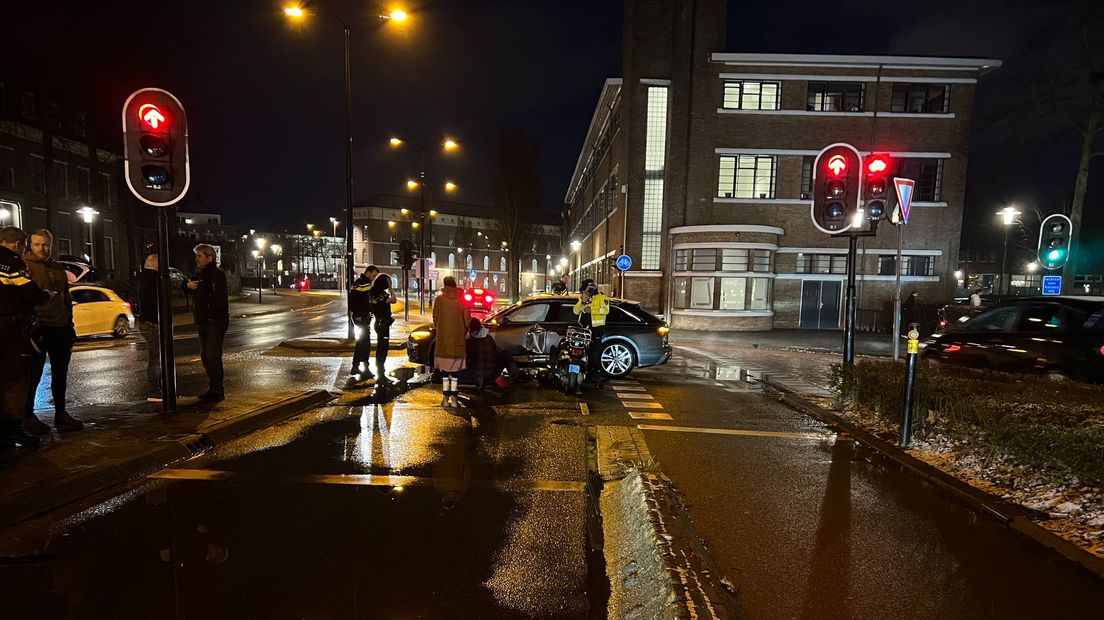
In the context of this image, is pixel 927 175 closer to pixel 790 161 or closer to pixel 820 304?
pixel 790 161

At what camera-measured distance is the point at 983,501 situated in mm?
4586

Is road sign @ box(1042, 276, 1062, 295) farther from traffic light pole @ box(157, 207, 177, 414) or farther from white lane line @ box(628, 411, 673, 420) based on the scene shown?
traffic light pole @ box(157, 207, 177, 414)

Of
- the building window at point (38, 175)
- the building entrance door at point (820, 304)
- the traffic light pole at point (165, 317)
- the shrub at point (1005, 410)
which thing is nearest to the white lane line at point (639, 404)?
the shrub at point (1005, 410)

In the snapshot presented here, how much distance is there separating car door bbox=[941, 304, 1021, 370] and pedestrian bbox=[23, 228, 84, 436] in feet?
39.2

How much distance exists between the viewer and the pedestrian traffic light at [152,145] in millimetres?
5961

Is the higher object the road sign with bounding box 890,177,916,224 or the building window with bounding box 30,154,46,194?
the building window with bounding box 30,154,46,194

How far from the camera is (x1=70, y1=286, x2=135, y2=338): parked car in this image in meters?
14.1

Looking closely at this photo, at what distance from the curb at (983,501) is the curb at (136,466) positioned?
7.16 meters

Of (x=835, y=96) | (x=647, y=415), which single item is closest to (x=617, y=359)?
(x=647, y=415)

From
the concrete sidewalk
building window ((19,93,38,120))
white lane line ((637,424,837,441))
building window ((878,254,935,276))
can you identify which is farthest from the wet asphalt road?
building window ((19,93,38,120))

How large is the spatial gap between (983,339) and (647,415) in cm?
562

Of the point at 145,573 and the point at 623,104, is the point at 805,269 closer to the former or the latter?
the point at 623,104

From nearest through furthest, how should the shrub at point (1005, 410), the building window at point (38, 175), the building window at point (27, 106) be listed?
1. the shrub at point (1005, 410)
2. the building window at point (27, 106)
3. the building window at point (38, 175)

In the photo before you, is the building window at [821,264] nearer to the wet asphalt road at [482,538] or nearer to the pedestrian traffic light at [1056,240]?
the pedestrian traffic light at [1056,240]
